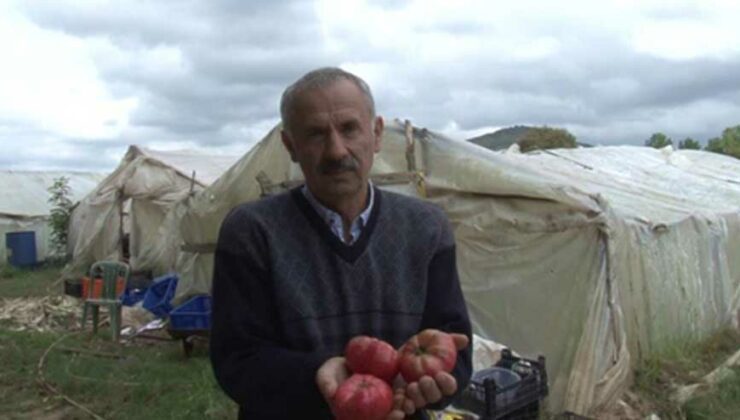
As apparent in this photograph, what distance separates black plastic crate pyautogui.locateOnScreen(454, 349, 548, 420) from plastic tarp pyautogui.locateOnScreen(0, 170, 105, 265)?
18.5 m

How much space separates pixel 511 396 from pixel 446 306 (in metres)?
3.90

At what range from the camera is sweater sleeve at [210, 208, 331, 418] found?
6.09 feet

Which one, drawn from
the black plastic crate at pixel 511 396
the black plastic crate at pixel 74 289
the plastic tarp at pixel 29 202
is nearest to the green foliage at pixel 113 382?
the black plastic crate at pixel 74 289

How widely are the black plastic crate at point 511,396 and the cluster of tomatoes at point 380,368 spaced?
3.69 m

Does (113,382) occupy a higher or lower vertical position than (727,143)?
lower

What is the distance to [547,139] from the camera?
18.7m

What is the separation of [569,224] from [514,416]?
232 centimetres

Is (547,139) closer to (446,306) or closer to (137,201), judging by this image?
(137,201)

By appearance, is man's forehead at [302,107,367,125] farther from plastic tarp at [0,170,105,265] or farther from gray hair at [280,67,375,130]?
plastic tarp at [0,170,105,265]

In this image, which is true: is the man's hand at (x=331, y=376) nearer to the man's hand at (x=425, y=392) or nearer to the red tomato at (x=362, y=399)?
the red tomato at (x=362, y=399)

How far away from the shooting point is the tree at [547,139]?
1845 centimetres

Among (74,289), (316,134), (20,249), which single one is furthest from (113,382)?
(20,249)

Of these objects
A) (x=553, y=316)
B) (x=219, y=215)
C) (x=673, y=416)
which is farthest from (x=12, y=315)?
(x=673, y=416)

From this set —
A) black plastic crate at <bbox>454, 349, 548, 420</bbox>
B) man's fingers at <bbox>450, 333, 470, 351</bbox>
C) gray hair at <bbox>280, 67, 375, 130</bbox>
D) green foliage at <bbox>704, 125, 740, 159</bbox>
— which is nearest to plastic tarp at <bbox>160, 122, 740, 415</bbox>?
black plastic crate at <bbox>454, 349, 548, 420</bbox>
